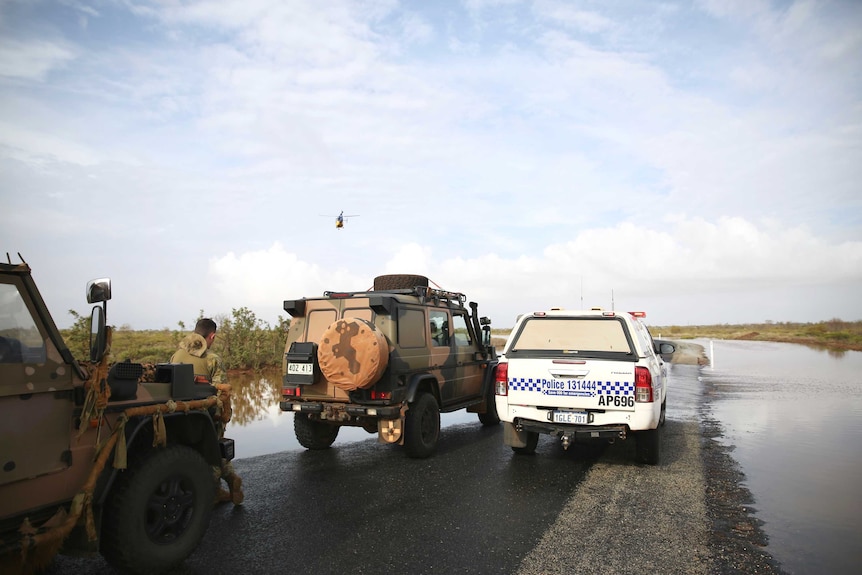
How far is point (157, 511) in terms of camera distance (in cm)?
406

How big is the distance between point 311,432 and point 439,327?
244 cm

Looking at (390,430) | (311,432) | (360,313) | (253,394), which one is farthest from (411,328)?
(253,394)

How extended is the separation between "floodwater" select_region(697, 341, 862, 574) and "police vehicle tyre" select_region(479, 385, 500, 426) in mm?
3751

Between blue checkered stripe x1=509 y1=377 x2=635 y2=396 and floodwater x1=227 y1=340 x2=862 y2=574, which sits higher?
blue checkered stripe x1=509 y1=377 x2=635 y2=396

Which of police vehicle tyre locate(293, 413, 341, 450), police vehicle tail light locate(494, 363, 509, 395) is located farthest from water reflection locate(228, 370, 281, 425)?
police vehicle tail light locate(494, 363, 509, 395)

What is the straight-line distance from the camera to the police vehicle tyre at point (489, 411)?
1030 centimetres

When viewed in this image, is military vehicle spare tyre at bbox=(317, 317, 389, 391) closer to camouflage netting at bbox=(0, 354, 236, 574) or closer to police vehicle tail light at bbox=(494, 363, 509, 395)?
police vehicle tail light at bbox=(494, 363, 509, 395)

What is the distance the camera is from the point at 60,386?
11.6ft

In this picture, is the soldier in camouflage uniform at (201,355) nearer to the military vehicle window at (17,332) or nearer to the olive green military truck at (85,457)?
the olive green military truck at (85,457)

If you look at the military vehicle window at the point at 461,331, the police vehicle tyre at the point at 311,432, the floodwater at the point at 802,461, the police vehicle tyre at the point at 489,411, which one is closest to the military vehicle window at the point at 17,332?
the police vehicle tyre at the point at 311,432

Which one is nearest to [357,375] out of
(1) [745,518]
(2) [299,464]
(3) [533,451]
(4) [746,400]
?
(2) [299,464]

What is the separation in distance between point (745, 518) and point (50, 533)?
549 cm

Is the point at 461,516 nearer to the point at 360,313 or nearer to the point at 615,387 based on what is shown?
the point at 615,387

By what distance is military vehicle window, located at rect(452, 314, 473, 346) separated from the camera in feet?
31.2
